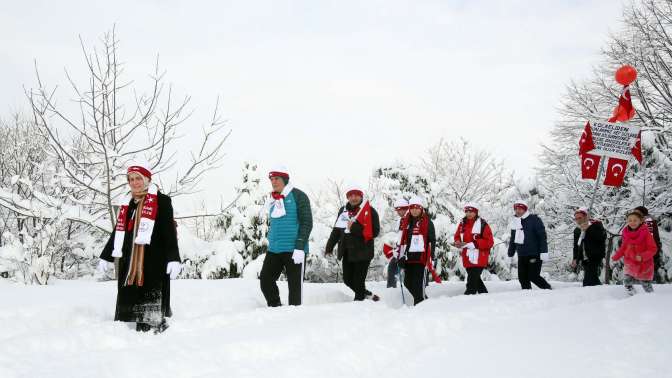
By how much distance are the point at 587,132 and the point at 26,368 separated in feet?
38.2

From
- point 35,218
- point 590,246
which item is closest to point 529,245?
point 590,246

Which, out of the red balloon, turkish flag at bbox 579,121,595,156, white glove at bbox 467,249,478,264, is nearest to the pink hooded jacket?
white glove at bbox 467,249,478,264

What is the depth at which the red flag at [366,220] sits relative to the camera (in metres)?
8.23

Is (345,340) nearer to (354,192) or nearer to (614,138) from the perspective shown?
(354,192)

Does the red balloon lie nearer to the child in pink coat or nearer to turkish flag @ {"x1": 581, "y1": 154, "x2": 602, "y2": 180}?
turkish flag @ {"x1": 581, "y1": 154, "x2": 602, "y2": 180}

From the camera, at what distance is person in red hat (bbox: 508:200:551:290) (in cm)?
1004

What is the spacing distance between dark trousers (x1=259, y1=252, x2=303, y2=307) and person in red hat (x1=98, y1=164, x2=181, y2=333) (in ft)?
5.21

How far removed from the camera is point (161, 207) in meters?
5.58

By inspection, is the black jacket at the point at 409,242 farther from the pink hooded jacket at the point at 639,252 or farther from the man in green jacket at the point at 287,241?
the pink hooded jacket at the point at 639,252

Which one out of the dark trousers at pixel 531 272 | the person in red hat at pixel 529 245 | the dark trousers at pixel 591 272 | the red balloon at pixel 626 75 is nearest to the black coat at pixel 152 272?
the person in red hat at pixel 529 245

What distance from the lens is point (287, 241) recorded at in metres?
7.08

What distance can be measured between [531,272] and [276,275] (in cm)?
537

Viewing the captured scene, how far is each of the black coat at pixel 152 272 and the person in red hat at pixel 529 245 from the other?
668cm

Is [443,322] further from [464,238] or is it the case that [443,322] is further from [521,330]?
[464,238]
